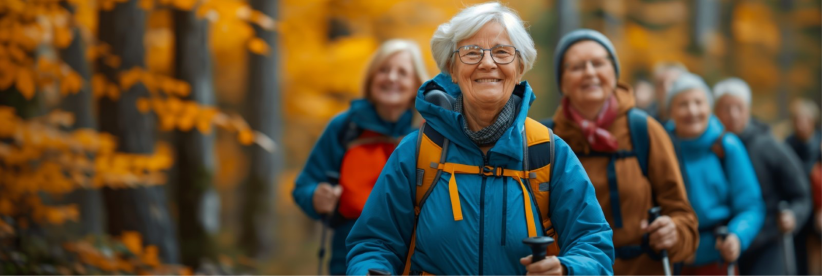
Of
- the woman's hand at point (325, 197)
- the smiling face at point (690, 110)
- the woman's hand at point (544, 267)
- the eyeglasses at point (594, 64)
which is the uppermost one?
the eyeglasses at point (594, 64)

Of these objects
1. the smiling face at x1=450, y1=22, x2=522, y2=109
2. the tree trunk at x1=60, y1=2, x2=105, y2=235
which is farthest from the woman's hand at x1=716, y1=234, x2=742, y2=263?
the tree trunk at x1=60, y1=2, x2=105, y2=235

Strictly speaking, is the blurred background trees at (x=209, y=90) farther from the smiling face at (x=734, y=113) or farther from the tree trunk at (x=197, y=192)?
the smiling face at (x=734, y=113)

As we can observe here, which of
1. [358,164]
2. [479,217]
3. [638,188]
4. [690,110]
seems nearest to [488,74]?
[479,217]

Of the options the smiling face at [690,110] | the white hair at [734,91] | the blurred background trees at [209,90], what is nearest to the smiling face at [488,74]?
the blurred background trees at [209,90]

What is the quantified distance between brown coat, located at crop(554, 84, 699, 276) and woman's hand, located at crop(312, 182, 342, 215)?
4.64 feet

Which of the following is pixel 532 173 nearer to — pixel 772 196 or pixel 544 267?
pixel 544 267

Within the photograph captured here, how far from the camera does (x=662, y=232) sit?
14.1 ft

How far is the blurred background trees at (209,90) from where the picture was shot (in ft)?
25.0

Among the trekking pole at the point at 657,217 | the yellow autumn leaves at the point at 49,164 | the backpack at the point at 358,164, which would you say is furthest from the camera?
the yellow autumn leaves at the point at 49,164

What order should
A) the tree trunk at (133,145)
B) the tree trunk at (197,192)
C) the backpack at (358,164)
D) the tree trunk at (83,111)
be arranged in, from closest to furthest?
the backpack at (358,164) < the tree trunk at (133,145) < the tree trunk at (197,192) < the tree trunk at (83,111)

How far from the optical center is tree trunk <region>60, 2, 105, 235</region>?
37.7 feet

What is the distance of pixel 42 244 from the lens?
7.62 metres

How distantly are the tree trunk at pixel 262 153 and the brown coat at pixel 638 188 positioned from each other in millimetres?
10057

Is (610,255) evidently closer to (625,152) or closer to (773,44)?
(625,152)
